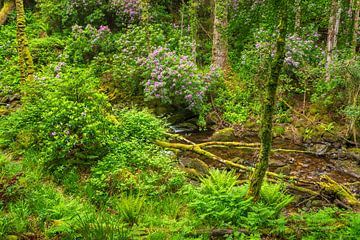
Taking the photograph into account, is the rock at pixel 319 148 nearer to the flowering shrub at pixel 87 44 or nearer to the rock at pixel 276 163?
the rock at pixel 276 163

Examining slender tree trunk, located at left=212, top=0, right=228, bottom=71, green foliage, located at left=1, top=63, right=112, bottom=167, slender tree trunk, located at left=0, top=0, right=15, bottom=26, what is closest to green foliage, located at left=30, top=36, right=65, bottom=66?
slender tree trunk, located at left=0, top=0, right=15, bottom=26

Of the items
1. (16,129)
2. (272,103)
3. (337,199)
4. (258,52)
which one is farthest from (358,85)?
(16,129)

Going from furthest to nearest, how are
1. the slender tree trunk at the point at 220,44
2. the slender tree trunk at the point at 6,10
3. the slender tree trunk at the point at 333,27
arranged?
the slender tree trunk at the point at 6,10 < the slender tree trunk at the point at 220,44 < the slender tree trunk at the point at 333,27

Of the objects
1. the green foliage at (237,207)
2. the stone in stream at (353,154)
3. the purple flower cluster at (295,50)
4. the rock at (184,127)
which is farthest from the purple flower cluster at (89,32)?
the green foliage at (237,207)

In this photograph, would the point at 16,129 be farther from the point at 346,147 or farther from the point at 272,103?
the point at 346,147

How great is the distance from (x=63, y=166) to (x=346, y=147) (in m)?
9.37

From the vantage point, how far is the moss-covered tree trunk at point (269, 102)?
4.83 metres

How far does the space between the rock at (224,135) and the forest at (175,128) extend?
0.21 ft

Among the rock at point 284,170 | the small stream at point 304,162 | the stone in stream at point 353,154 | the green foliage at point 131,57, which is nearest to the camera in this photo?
the rock at point 284,170

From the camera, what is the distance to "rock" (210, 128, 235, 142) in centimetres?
1207

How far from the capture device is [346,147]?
11.6 meters

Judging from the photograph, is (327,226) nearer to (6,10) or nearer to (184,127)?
(184,127)

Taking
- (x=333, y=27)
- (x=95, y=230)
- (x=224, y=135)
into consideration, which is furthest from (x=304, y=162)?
(x=95, y=230)

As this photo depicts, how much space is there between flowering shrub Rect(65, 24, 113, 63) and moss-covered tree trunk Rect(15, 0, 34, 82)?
476 cm
